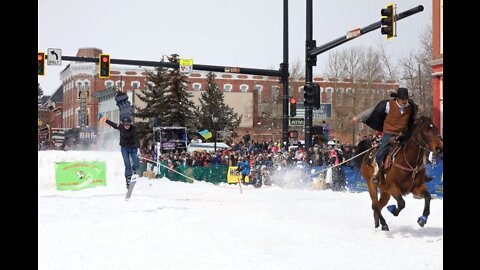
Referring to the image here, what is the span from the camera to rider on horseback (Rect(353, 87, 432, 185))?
30.2 ft

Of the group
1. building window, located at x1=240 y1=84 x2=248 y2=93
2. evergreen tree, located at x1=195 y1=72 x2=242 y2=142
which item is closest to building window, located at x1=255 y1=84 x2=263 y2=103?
building window, located at x1=240 y1=84 x2=248 y2=93

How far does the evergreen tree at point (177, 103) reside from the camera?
55656mm

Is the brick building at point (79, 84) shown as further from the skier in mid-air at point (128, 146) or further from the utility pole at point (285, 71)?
the utility pole at point (285, 71)

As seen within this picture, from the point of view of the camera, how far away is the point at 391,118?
947 cm

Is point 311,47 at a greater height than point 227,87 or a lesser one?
Answer: lesser

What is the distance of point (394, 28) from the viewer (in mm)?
17344

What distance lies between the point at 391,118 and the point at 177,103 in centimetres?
4824

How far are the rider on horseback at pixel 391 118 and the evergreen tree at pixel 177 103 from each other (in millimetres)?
46096

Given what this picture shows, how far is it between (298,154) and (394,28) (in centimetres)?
654

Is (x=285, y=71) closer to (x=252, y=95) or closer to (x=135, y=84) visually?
(x=135, y=84)

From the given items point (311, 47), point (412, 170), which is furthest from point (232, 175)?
point (412, 170)

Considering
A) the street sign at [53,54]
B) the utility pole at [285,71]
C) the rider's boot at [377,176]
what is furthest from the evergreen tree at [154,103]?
the rider's boot at [377,176]

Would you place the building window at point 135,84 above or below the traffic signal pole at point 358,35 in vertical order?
above
